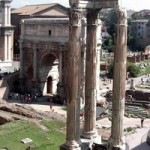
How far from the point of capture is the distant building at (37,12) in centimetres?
4991

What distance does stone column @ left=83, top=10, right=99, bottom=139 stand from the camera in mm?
14430

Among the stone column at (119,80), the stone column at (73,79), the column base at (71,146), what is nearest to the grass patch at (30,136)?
the column base at (71,146)

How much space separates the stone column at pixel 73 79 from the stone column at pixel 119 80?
1320 millimetres

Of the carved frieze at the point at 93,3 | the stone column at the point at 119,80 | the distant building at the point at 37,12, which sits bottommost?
the stone column at the point at 119,80

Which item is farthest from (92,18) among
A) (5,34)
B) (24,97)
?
(5,34)

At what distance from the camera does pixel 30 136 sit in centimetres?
2130

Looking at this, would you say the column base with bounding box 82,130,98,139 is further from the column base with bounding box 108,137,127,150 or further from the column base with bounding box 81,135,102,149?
the column base with bounding box 108,137,127,150

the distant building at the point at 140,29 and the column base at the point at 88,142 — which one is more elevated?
the distant building at the point at 140,29

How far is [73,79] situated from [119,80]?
1639 millimetres

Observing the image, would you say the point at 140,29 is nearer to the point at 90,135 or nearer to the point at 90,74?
the point at 90,74

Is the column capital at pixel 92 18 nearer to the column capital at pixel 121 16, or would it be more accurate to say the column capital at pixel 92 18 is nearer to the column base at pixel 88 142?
the column capital at pixel 121 16

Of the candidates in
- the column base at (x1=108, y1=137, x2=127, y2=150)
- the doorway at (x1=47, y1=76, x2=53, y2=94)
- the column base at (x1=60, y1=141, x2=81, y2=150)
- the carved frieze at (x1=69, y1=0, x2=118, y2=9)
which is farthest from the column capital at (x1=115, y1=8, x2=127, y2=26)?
the doorway at (x1=47, y1=76, x2=53, y2=94)

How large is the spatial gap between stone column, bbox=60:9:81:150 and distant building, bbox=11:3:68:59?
115ft

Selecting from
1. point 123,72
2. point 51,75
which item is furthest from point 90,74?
point 51,75
